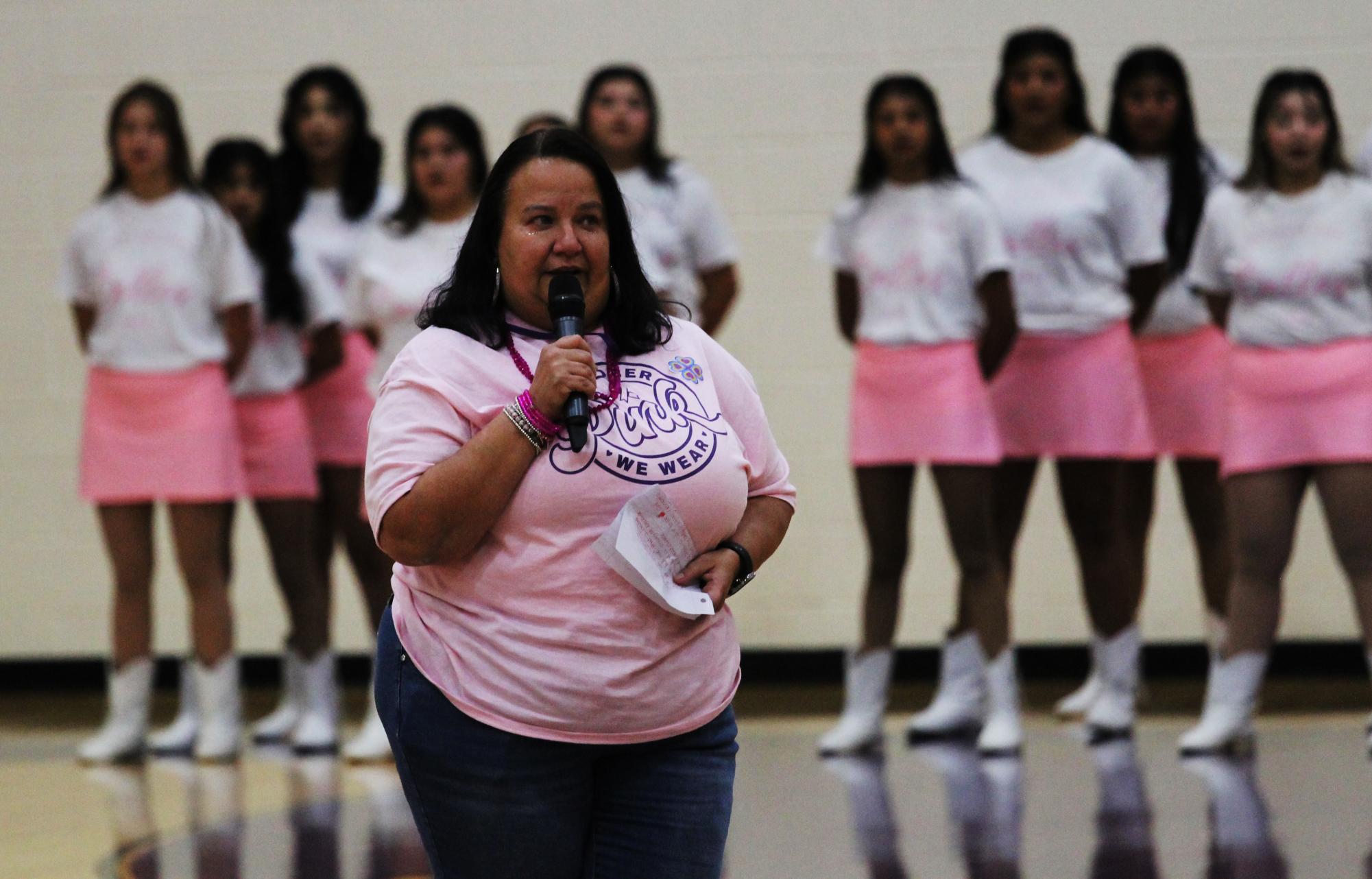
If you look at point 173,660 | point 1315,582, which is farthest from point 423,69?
point 1315,582

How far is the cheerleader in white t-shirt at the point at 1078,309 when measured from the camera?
5059 millimetres

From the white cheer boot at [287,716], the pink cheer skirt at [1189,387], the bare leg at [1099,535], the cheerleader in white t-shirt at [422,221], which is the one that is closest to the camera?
the cheerleader in white t-shirt at [422,221]

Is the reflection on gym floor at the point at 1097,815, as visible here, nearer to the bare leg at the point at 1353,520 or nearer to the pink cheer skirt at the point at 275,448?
the bare leg at the point at 1353,520

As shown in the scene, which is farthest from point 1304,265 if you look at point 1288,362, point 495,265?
point 495,265

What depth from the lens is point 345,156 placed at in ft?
18.2

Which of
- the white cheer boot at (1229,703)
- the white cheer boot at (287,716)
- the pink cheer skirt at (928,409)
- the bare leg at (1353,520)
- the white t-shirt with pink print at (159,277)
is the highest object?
the white t-shirt with pink print at (159,277)

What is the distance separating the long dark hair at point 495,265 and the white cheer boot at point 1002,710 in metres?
2.95

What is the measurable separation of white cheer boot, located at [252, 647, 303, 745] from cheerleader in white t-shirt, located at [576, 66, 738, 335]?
5.20 ft

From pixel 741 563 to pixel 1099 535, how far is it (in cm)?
317

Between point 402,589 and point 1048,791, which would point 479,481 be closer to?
point 402,589

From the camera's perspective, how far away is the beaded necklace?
2.04 meters

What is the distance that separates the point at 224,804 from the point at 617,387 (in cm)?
279

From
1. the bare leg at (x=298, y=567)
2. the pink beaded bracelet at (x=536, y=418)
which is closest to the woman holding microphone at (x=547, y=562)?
the pink beaded bracelet at (x=536, y=418)

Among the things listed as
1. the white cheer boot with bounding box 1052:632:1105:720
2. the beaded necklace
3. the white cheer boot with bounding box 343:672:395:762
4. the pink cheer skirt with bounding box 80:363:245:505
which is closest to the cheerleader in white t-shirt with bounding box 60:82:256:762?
the pink cheer skirt with bounding box 80:363:245:505
